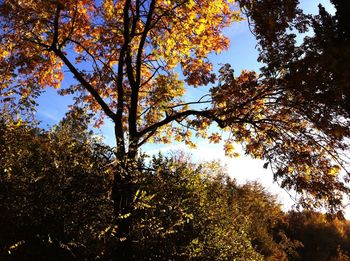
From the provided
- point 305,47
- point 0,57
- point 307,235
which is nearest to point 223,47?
point 305,47

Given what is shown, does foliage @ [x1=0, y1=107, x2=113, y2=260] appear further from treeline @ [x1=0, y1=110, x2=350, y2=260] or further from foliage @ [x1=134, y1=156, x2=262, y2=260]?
foliage @ [x1=134, y1=156, x2=262, y2=260]

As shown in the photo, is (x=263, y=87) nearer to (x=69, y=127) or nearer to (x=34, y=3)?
(x=69, y=127)

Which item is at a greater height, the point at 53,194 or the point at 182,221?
the point at 53,194

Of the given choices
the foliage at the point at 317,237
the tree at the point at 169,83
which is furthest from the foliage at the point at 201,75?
the foliage at the point at 317,237

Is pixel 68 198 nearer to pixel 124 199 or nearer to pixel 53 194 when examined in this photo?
pixel 53 194

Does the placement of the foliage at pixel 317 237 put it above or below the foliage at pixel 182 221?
above

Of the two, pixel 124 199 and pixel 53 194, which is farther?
pixel 124 199

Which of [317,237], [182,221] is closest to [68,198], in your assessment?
[182,221]

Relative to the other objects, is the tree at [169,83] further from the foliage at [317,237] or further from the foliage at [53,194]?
the foliage at [317,237]

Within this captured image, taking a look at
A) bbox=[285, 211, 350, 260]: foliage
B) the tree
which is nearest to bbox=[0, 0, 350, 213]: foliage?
the tree

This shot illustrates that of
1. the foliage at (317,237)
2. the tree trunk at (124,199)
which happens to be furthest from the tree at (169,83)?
the foliage at (317,237)

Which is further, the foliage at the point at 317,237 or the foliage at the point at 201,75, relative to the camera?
the foliage at the point at 317,237

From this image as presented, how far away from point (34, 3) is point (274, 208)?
128 ft

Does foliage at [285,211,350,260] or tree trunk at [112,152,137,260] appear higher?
foliage at [285,211,350,260]
